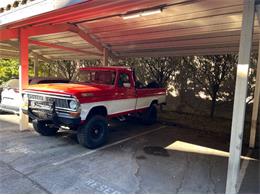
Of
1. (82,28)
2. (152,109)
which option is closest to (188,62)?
(152,109)

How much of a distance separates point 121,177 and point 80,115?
1774mm

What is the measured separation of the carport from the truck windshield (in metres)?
1.56

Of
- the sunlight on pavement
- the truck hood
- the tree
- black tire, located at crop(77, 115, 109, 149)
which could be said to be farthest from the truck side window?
the tree

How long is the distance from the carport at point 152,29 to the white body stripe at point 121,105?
2112 mm

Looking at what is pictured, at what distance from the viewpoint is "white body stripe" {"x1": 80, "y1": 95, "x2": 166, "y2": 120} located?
18.1 feet

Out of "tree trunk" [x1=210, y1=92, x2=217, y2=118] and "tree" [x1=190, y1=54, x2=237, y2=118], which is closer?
"tree" [x1=190, y1=54, x2=237, y2=118]

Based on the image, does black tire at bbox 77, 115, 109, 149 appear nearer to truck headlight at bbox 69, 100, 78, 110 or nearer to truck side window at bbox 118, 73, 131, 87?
Result: truck headlight at bbox 69, 100, 78, 110

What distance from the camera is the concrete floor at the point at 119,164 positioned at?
13.1 feet

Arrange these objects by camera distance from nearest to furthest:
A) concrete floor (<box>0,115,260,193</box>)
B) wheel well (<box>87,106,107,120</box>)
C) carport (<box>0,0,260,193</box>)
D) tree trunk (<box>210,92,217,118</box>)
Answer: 1. carport (<box>0,0,260,193</box>)
2. concrete floor (<box>0,115,260,193</box>)
3. wheel well (<box>87,106,107,120</box>)
4. tree trunk (<box>210,92,217,118</box>)

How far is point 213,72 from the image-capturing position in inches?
407

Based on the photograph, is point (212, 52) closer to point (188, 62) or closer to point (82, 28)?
point (188, 62)

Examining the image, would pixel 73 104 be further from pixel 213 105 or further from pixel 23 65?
pixel 213 105

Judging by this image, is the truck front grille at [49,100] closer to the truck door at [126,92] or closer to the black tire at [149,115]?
the truck door at [126,92]

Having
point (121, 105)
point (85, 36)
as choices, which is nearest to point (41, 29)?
point (85, 36)
